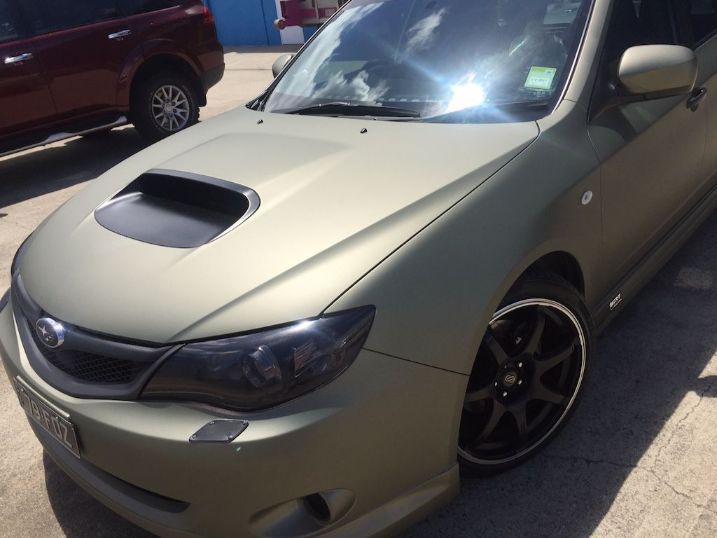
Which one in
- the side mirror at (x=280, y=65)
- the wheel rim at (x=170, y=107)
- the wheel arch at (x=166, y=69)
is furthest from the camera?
the wheel rim at (x=170, y=107)

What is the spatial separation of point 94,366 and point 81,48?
5.39 metres

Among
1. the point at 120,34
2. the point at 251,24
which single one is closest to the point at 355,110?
the point at 120,34

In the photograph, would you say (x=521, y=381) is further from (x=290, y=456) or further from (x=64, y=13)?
(x=64, y=13)

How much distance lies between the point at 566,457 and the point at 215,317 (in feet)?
4.58

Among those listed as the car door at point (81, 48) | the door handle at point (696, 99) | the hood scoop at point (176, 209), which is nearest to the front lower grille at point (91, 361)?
the hood scoop at point (176, 209)

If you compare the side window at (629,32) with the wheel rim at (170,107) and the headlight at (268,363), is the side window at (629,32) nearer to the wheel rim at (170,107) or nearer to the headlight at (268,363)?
the headlight at (268,363)

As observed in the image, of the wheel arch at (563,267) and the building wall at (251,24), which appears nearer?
the wheel arch at (563,267)

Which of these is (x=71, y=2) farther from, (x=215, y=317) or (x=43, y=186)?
(x=215, y=317)

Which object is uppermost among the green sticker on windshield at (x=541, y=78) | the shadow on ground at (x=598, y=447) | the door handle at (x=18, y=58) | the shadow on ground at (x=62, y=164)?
the green sticker on windshield at (x=541, y=78)

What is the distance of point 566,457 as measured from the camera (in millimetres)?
2293

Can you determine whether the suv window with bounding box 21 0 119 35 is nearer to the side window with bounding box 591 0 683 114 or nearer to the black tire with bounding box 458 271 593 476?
the side window with bounding box 591 0 683 114

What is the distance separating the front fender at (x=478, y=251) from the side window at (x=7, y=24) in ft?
18.3

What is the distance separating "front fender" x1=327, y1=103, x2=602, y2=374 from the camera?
5.34ft

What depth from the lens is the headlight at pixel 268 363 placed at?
1.53 meters
